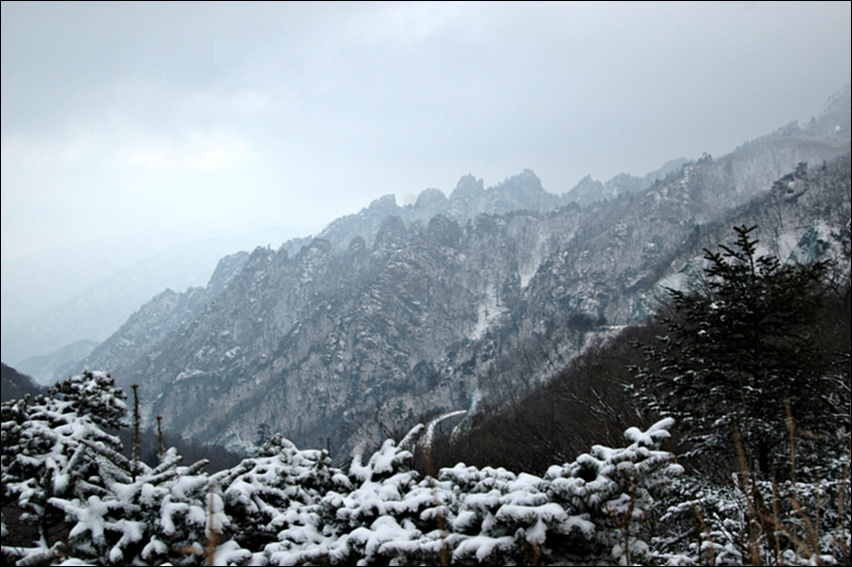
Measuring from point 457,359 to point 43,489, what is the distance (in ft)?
419

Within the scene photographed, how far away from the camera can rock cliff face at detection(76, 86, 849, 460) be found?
104375 millimetres

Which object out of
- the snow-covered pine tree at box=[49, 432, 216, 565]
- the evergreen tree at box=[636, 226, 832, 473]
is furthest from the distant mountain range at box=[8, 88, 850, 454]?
the snow-covered pine tree at box=[49, 432, 216, 565]

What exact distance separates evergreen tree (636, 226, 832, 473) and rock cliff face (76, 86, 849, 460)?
78.4m

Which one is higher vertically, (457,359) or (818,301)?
(818,301)

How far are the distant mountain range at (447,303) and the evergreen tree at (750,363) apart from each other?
77.2 meters

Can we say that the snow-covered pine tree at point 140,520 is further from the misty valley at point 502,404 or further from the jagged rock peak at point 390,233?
the jagged rock peak at point 390,233

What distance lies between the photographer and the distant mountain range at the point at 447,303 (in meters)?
103

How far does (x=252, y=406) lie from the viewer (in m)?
141

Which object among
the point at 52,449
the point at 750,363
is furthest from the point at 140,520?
the point at 750,363

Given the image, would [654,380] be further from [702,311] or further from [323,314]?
[323,314]

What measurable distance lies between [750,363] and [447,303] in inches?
6013

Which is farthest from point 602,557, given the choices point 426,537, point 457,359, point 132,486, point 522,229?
point 522,229

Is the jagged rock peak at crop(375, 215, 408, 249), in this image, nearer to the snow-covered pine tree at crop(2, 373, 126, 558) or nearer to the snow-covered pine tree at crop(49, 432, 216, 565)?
the snow-covered pine tree at crop(2, 373, 126, 558)

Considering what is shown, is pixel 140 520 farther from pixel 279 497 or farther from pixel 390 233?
pixel 390 233
